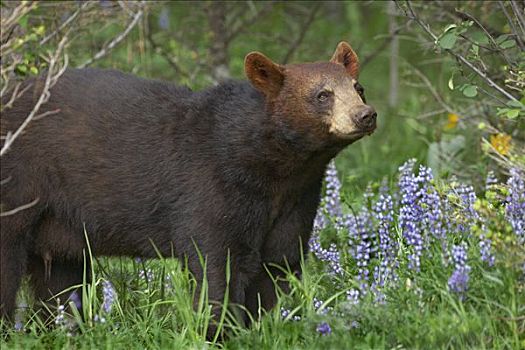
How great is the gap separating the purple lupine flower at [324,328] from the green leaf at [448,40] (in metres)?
1.50

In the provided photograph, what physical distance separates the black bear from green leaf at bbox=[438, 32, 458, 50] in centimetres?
44

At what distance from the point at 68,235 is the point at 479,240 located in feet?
6.30

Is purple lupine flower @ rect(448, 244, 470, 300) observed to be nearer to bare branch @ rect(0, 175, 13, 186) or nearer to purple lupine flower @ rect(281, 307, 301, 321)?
purple lupine flower @ rect(281, 307, 301, 321)

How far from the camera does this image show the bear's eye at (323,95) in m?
4.95

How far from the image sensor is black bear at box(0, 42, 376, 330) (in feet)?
16.2

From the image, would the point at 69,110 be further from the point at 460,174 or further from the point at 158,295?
the point at 460,174

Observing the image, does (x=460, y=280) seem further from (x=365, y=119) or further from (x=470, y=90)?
(x=470, y=90)

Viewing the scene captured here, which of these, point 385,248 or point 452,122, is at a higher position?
point 452,122

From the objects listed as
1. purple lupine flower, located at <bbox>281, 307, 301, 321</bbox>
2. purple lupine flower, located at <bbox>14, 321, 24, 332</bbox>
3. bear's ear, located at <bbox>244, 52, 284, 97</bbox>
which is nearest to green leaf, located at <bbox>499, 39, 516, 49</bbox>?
bear's ear, located at <bbox>244, 52, 284, 97</bbox>

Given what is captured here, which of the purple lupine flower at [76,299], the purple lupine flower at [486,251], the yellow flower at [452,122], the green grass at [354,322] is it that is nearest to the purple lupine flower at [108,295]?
the green grass at [354,322]

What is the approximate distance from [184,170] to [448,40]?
137 cm

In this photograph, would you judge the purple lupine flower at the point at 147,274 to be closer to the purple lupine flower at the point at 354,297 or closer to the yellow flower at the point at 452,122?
the purple lupine flower at the point at 354,297

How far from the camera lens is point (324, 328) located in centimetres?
437

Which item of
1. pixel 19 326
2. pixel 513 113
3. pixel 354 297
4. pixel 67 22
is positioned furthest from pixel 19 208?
pixel 513 113
